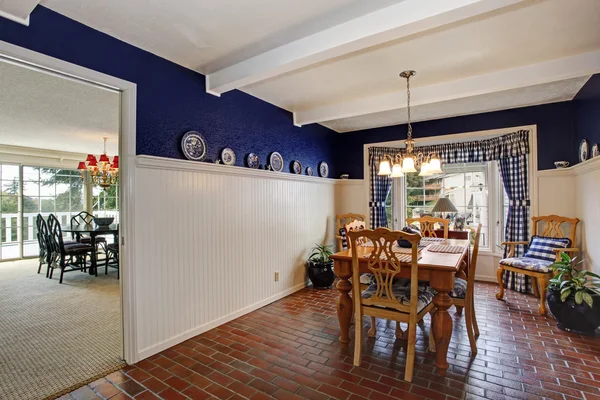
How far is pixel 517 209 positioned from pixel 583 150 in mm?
1029

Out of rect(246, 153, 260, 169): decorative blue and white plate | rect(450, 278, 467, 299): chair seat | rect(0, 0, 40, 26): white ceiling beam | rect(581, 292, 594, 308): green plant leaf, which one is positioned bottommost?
rect(581, 292, 594, 308): green plant leaf

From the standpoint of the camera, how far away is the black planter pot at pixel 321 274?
418 cm

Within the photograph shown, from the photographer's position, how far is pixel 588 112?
3299 mm

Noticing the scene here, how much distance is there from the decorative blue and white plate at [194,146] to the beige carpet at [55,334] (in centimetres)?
176

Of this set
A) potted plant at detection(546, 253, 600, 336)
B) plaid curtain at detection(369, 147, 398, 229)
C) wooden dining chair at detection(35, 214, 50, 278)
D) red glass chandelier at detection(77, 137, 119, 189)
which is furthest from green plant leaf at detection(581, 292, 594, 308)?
wooden dining chair at detection(35, 214, 50, 278)

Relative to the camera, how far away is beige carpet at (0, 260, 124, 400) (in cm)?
214

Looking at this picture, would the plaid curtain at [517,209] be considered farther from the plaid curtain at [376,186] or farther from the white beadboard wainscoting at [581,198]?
the plaid curtain at [376,186]

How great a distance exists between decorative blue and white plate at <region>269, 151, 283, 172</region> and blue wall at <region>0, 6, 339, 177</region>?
8cm

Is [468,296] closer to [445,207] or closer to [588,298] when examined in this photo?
→ [588,298]

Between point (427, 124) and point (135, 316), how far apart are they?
4.46 m

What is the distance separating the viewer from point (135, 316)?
236 centimetres

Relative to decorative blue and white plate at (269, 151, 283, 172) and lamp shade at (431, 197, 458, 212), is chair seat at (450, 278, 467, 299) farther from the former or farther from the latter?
decorative blue and white plate at (269, 151, 283, 172)

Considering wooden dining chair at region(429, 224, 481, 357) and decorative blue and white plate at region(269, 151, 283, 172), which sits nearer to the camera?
wooden dining chair at region(429, 224, 481, 357)

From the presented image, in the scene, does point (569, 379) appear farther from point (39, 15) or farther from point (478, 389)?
point (39, 15)
